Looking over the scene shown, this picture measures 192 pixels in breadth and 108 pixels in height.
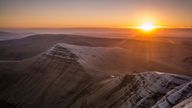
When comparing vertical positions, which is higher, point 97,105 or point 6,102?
point 97,105

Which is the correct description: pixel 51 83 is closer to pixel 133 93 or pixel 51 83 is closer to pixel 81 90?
pixel 81 90

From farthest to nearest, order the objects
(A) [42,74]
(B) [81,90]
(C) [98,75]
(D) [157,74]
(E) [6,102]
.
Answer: (A) [42,74]
(E) [6,102]
(C) [98,75]
(B) [81,90]
(D) [157,74]

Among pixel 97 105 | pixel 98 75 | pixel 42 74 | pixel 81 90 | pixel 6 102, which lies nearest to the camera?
pixel 97 105

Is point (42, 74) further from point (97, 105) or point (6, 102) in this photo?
point (97, 105)

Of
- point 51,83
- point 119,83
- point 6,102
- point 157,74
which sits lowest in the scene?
point 6,102

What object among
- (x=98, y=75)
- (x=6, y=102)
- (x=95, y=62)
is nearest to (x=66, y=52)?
(x=95, y=62)

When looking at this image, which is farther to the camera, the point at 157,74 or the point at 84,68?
the point at 84,68
